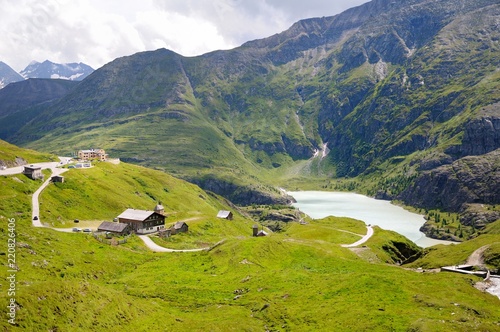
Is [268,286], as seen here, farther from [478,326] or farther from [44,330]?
[44,330]

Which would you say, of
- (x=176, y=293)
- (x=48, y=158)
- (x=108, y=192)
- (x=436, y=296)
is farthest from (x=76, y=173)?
(x=436, y=296)

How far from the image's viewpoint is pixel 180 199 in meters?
185

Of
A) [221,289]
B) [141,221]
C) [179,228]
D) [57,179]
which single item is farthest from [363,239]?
[57,179]

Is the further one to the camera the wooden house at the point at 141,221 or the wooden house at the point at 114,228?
the wooden house at the point at 141,221

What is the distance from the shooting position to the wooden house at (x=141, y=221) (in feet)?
344

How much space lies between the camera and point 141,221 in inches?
4119

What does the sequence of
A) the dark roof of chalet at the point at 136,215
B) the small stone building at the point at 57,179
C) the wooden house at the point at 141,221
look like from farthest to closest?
the small stone building at the point at 57,179 → the dark roof of chalet at the point at 136,215 → the wooden house at the point at 141,221

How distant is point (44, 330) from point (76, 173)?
118109 millimetres

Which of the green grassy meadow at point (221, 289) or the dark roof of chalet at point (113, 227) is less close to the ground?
the dark roof of chalet at point (113, 227)

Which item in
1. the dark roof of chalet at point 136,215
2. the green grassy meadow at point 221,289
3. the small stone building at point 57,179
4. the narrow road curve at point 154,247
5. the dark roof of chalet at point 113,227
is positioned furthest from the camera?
the small stone building at point 57,179

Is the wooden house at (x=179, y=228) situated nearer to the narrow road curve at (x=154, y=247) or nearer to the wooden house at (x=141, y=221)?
the wooden house at (x=141, y=221)

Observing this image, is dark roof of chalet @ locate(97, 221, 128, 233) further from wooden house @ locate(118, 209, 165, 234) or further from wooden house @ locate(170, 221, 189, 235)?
wooden house @ locate(170, 221, 189, 235)

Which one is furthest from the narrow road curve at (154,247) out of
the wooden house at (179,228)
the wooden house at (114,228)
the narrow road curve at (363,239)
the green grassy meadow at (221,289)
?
the narrow road curve at (363,239)

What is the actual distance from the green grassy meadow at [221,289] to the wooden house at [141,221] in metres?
11.5
